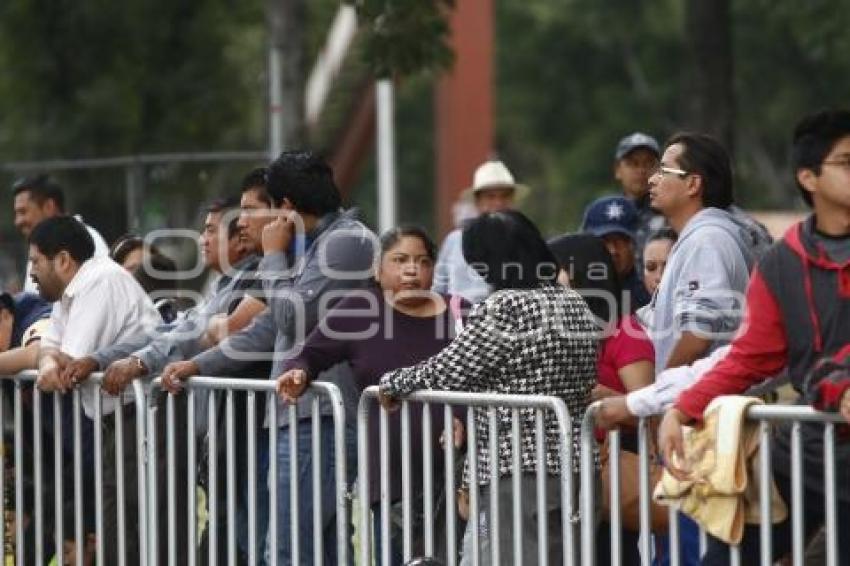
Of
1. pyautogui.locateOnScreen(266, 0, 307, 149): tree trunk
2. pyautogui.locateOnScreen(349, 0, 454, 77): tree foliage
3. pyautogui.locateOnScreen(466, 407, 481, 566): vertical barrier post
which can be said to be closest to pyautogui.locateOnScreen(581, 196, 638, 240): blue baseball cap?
pyautogui.locateOnScreen(466, 407, 481, 566): vertical barrier post

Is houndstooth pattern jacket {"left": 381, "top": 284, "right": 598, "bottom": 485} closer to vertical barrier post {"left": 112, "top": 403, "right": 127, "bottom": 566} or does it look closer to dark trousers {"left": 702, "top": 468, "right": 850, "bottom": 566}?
dark trousers {"left": 702, "top": 468, "right": 850, "bottom": 566}

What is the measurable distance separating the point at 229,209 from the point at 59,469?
159 centimetres

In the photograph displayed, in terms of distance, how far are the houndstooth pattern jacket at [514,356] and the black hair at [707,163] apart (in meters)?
0.69

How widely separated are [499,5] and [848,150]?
41.4 metres

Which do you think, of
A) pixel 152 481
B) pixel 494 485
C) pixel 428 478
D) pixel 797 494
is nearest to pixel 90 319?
pixel 152 481

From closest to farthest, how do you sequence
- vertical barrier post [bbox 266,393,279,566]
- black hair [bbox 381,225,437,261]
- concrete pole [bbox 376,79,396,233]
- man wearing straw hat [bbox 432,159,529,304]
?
vertical barrier post [bbox 266,393,279,566] → black hair [bbox 381,225,437,261] → man wearing straw hat [bbox 432,159,529,304] → concrete pole [bbox 376,79,396,233]

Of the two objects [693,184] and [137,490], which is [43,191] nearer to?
[137,490]

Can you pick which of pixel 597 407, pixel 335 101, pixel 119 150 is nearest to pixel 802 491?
pixel 597 407

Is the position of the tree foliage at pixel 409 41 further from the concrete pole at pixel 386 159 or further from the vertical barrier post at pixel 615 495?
the vertical barrier post at pixel 615 495

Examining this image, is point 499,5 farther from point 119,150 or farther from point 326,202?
point 326,202

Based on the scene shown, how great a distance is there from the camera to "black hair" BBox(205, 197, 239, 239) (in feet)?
34.4

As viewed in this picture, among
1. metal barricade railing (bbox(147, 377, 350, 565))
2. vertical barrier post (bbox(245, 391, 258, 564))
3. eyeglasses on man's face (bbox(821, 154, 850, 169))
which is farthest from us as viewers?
vertical barrier post (bbox(245, 391, 258, 564))

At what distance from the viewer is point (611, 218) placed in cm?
1082

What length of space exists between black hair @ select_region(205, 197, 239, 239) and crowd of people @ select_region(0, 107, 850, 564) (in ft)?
0.04
